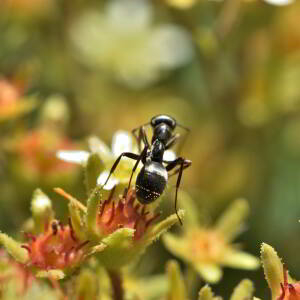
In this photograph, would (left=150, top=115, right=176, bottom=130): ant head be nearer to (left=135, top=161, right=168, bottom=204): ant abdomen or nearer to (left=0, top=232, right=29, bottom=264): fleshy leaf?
(left=135, top=161, right=168, bottom=204): ant abdomen

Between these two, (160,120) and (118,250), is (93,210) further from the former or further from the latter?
(160,120)

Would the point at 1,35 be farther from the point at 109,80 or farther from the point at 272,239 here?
the point at 272,239

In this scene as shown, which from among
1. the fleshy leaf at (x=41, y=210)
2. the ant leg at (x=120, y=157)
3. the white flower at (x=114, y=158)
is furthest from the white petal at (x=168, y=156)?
the fleshy leaf at (x=41, y=210)

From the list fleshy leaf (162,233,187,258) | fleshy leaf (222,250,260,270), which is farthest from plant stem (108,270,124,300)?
fleshy leaf (222,250,260,270)

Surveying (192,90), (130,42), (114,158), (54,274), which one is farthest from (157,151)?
(130,42)

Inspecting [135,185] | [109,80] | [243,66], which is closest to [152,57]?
[109,80]

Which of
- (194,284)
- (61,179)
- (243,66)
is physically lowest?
(194,284)

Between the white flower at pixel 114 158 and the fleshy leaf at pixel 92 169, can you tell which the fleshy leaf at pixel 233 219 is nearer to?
the white flower at pixel 114 158
